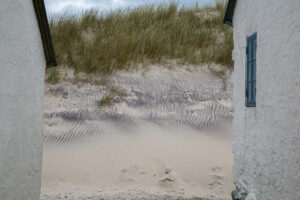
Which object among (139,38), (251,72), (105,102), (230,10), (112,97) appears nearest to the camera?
(251,72)

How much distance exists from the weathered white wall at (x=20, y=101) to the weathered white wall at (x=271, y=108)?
11.6ft

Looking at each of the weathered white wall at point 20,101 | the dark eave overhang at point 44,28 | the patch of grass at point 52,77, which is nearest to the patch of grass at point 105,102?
the patch of grass at point 52,77

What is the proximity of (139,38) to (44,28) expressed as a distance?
356 inches

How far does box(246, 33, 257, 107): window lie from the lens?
21.3 ft

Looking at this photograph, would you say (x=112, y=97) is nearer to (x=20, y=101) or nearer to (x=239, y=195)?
(x=239, y=195)

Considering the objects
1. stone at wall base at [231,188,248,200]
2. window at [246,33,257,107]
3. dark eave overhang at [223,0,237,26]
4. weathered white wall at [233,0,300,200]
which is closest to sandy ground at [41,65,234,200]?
stone at wall base at [231,188,248,200]

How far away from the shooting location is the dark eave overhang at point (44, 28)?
19.6 feet

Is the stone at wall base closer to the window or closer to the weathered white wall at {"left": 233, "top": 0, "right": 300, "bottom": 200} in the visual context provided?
the weathered white wall at {"left": 233, "top": 0, "right": 300, "bottom": 200}

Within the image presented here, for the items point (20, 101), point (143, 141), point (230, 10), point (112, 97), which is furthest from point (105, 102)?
point (20, 101)

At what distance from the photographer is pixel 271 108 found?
549 centimetres

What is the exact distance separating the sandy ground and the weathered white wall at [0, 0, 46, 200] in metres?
4.59

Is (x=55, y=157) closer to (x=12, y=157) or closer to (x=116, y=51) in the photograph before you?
(x=116, y=51)

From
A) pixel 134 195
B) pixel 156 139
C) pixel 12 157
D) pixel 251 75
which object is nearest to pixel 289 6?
pixel 251 75

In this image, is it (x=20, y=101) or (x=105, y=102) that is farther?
(x=105, y=102)
